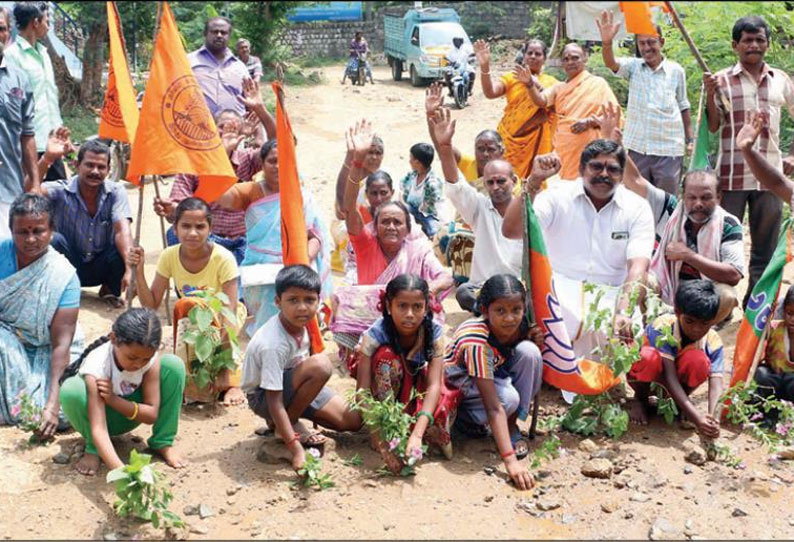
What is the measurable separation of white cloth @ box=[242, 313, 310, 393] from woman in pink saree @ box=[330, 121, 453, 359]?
0.74 metres

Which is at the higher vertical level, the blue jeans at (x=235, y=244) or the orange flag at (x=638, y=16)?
the orange flag at (x=638, y=16)

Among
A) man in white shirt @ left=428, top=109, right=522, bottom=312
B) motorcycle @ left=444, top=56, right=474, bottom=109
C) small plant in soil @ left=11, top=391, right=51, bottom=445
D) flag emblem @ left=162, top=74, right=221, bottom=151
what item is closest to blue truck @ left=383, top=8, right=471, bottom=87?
motorcycle @ left=444, top=56, right=474, bottom=109

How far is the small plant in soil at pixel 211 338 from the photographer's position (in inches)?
187

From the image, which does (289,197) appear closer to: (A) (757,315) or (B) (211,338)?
(B) (211,338)

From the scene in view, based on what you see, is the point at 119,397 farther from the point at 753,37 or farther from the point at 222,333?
the point at 753,37

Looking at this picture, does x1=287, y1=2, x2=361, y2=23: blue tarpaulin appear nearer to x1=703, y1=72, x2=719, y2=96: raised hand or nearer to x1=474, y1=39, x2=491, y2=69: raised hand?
x1=474, y1=39, x2=491, y2=69: raised hand

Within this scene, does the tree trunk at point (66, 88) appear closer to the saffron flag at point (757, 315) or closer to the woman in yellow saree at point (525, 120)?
the woman in yellow saree at point (525, 120)

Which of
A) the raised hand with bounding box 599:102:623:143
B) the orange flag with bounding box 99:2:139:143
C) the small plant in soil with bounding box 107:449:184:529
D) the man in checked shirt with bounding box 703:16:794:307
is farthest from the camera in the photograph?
the man in checked shirt with bounding box 703:16:794:307

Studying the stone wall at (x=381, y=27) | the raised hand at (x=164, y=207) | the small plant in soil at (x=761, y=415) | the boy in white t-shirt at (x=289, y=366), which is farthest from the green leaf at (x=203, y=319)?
the stone wall at (x=381, y=27)

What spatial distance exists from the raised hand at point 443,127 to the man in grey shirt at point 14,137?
8.96 ft

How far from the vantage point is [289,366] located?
4258mm

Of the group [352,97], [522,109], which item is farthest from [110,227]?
[352,97]

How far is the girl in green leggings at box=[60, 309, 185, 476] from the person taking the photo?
3959 mm

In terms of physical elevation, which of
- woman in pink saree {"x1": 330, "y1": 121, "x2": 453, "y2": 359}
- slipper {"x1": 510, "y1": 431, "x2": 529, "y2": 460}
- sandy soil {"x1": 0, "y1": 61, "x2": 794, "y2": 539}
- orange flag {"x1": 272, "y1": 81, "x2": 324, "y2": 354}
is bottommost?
sandy soil {"x1": 0, "y1": 61, "x2": 794, "y2": 539}
